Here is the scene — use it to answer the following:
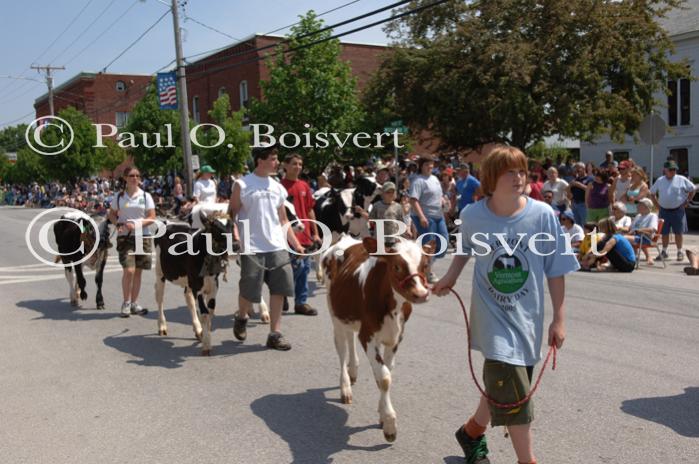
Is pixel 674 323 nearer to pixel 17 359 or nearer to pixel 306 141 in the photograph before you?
pixel 17 359

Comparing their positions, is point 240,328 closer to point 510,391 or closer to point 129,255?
point 129,255

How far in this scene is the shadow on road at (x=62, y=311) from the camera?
359 inches

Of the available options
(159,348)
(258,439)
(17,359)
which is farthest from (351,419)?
(17,359)

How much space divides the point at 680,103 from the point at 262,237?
36.3 m

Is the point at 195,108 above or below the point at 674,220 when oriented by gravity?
above

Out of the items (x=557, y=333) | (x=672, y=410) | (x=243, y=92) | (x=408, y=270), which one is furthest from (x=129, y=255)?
(x=243, y=92)

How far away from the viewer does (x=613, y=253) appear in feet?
39.5

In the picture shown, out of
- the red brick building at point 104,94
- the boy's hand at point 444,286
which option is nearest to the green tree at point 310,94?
the boy's hand at point 444,286

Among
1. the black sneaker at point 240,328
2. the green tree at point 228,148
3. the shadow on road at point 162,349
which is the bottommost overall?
the shadow on road at point 162,349

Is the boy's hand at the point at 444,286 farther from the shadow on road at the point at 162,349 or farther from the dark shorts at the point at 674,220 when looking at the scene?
the dark shorts at the point at 674,220

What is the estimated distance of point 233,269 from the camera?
42.5 ft

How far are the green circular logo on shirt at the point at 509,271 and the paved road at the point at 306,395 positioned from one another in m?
1.31

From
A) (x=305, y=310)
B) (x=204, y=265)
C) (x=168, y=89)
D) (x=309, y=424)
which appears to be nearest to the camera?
(x=309, y=424)

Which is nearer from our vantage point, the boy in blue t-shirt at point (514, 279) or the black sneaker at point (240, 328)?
the boy in blue t-shirt at point (514, 279)
